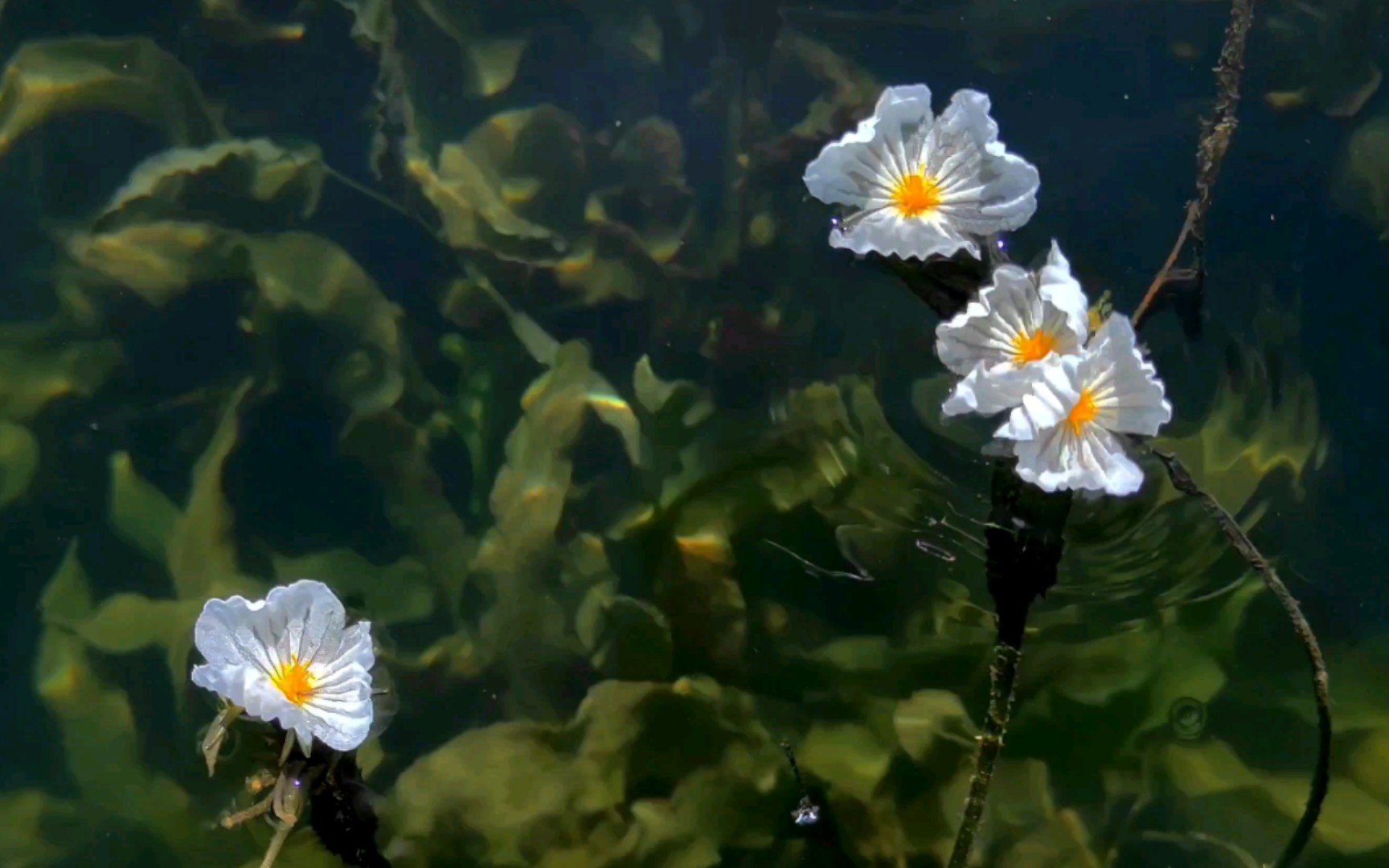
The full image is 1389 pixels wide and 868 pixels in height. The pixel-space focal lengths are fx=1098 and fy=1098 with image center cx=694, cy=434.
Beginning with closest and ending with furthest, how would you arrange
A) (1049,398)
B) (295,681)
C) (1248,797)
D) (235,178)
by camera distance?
(1049,398) → (295,681) → (1248,797) → (235,178)

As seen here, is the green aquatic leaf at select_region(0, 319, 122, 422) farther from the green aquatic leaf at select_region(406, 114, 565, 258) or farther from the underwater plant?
the underwater plant

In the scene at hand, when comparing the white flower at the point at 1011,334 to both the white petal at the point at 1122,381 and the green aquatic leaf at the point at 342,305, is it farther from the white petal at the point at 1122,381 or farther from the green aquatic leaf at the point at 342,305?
the green aquatic leaf at the point at 342,305

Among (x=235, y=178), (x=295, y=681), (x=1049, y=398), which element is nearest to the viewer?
(x=1049, y=398)

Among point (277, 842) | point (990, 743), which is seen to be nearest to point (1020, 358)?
point (990, 743)

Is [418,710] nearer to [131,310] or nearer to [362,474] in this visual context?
[362,474]

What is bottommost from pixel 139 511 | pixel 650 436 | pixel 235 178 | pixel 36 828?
pixel 36 828

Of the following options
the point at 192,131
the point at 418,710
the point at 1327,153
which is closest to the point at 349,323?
the point at 192,131

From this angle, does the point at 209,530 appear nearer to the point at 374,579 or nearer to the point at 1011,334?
the point at 374,579
